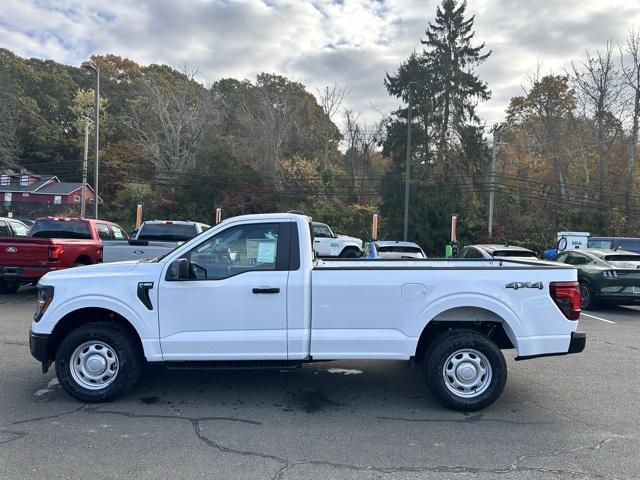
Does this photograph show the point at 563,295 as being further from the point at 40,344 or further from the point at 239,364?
the point at 40,344

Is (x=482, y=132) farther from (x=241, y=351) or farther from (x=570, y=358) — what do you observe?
(x=241, y=351)

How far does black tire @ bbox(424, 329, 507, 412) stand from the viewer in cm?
484

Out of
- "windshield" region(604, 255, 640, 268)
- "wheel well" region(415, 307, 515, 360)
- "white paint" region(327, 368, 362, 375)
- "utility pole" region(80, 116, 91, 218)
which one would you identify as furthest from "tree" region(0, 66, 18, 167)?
"wheel well" region(415, 307, 515, 360)

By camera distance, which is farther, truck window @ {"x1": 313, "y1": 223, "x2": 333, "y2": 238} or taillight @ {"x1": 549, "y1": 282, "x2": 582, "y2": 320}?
truck window @ {"x1": 313, "y1": 223, "x2": 333, "y2": 238}

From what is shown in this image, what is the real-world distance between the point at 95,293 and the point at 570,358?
6.28 meters

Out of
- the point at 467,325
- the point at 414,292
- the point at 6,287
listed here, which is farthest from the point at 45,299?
the point at 6,287

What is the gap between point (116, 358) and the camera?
4961 millimetres

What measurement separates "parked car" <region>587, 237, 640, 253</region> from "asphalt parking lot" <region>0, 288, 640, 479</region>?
1361cm

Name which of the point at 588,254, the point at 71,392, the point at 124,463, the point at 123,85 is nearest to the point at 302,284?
the point at 124,463

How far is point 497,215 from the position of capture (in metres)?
36.3

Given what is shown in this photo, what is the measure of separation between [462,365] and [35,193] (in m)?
56.3

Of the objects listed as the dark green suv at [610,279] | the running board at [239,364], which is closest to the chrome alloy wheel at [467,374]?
the running board at [239,364]

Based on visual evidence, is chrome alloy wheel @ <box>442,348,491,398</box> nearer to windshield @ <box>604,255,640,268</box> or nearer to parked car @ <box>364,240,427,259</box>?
parked car @ <box>364,240,427,259</box>

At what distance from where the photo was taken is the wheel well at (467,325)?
16.5 feet
